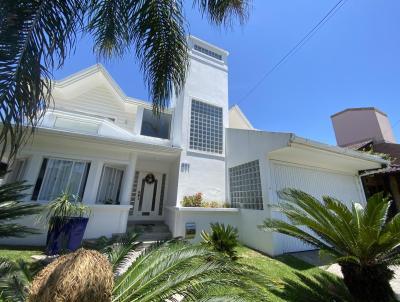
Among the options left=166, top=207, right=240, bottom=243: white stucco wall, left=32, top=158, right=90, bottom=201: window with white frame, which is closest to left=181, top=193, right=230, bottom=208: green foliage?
left=166, top=207, right=240, bottom=243: white stucco wall

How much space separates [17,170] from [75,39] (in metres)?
8.82

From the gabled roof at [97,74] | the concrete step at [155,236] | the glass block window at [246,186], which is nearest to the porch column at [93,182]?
the concrete step at [155,236]

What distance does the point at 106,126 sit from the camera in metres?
9.61

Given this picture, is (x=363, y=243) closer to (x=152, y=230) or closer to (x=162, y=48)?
(x=162, y=48)

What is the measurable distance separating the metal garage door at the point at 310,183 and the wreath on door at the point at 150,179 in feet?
23.7

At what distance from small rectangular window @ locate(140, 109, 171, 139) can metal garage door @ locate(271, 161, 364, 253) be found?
25.9ft

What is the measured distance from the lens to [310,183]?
31.2ft

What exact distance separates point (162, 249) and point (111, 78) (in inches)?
528

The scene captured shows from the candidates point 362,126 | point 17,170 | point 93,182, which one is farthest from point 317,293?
point 362,126

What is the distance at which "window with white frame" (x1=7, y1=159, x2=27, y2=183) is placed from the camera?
8.39 m

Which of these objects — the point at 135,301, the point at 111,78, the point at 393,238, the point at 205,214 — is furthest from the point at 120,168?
the point at 393,238

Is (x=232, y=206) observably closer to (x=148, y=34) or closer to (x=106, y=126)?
(x=106, y=126)

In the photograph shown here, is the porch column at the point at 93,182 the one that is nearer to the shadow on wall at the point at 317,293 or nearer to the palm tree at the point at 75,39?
the palm tree at the point at 75,39

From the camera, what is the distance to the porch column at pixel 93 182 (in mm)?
8750
